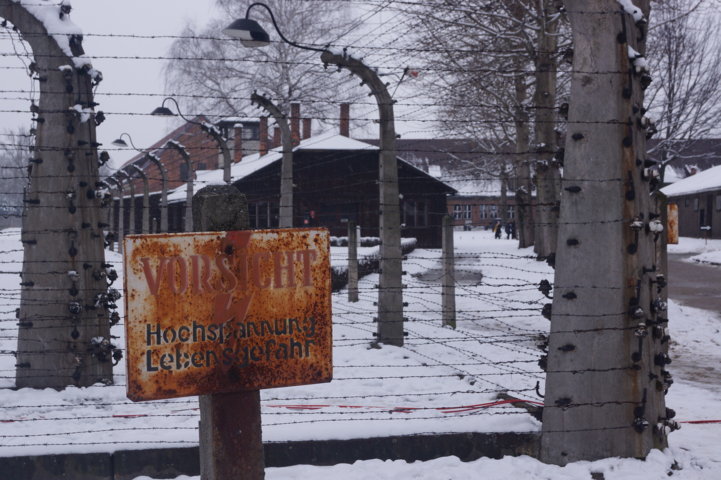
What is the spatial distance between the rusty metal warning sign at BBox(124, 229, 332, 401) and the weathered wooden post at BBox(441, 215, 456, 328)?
765 centimetres

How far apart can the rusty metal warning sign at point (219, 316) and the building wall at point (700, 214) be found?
40.6 meters

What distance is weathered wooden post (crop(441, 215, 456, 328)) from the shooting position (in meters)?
10.3

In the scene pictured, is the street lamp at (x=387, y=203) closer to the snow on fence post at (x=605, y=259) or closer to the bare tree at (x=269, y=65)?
the snow on fence post at (x=605, y=259)

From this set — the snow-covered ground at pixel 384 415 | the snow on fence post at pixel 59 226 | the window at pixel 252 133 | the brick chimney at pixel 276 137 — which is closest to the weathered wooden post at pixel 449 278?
the snow-covered ground at pixel 384 415

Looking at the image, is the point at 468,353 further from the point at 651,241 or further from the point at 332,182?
the point at 332,182

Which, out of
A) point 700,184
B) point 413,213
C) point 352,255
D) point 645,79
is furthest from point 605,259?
point 700,184

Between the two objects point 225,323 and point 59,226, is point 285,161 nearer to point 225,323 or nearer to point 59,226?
point 59,226

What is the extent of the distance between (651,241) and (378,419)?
91.4 inches

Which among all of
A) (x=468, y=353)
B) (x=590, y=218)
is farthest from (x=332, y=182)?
(x=590, y=218)

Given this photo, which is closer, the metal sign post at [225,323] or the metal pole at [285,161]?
the metal sign post at [225,323]

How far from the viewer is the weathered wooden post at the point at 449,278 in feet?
33.9

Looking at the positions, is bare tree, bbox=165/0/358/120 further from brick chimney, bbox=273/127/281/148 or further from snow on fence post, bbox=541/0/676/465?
snow on fence post, bbox=541/0/676/465

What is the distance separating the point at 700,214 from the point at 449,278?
124 ft

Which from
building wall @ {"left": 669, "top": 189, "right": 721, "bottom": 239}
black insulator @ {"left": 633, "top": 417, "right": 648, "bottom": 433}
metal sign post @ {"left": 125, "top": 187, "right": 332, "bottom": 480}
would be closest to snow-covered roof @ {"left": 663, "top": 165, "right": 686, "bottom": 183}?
building wall @ {"left": 669, "top": 189, "right": 721, "bottom": 239}
